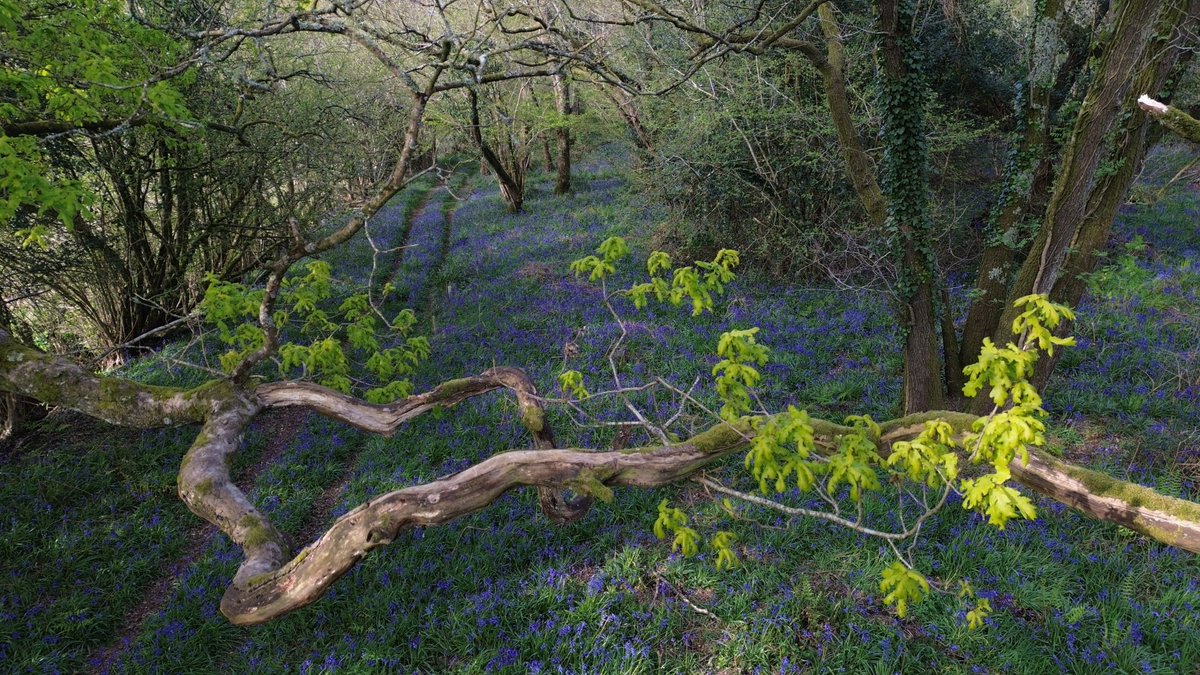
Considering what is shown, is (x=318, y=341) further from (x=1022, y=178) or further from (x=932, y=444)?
(x=1022, y=178)

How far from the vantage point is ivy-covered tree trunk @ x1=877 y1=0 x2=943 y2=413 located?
6152 mm

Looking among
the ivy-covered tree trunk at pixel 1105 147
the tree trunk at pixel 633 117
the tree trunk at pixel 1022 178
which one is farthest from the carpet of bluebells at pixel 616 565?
the tree trunk at pixel 633 117

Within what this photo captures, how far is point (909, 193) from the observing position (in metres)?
6.41

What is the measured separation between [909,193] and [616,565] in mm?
4885

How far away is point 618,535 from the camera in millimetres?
5887

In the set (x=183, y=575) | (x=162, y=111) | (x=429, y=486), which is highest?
(x=162, y=111)

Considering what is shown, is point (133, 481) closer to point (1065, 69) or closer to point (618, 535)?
point (618, 535)

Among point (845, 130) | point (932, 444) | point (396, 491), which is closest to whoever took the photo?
point (932, 444)

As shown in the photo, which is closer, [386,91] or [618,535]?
[618,535]

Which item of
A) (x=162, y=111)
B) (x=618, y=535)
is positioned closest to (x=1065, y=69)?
(x=618, y=535)

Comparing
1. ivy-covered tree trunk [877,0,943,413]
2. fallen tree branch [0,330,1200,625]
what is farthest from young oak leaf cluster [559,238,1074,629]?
ivy-covered tree trunk [877,0,943,413]

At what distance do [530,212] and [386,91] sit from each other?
592cm

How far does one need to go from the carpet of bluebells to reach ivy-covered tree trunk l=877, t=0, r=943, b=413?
2.99 ft

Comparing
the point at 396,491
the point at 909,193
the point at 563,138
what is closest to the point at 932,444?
the point at 396,491
